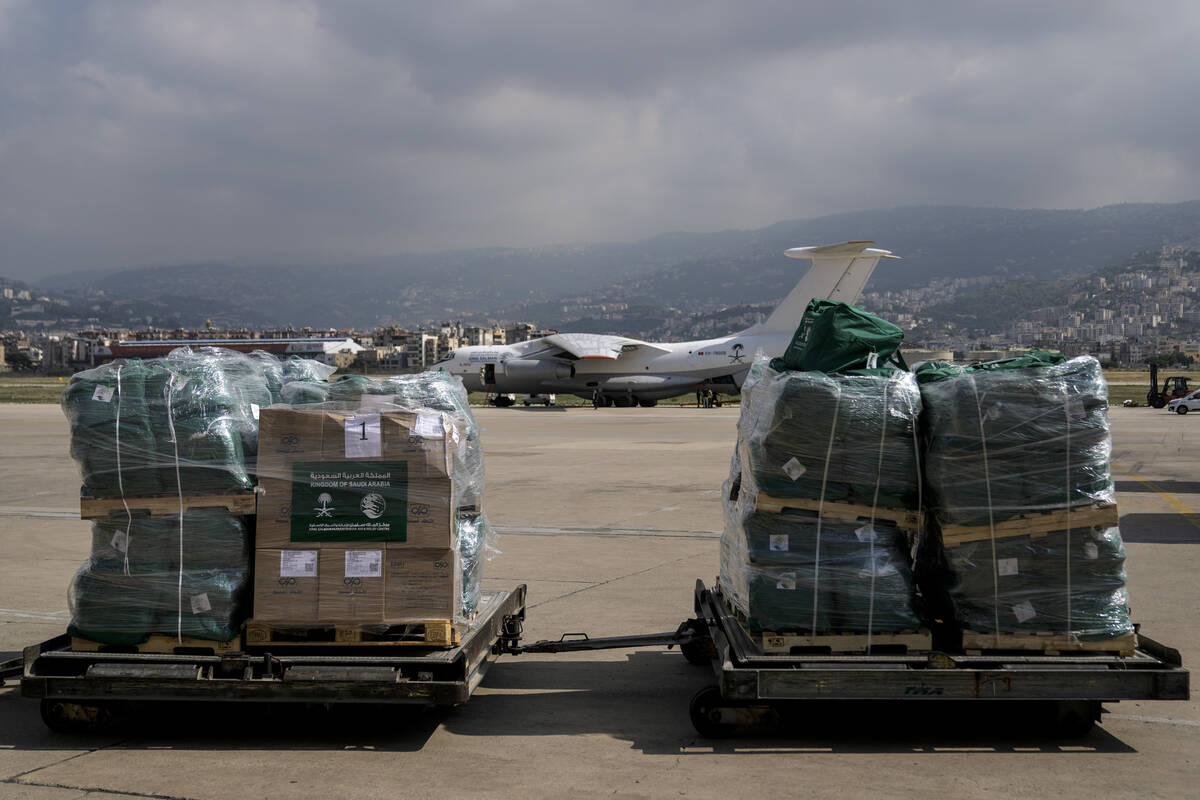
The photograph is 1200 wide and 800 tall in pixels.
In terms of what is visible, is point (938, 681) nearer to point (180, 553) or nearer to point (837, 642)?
point (837, 642)

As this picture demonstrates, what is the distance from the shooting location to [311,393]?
6.17m

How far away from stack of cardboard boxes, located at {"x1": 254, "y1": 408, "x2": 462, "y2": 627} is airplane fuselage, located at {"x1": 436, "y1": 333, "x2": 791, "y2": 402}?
43.6 metres

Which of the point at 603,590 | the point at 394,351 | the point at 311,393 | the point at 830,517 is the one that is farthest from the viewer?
the point at 394,351

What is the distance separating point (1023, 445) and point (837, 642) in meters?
1.47

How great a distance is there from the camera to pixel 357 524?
18.6ft

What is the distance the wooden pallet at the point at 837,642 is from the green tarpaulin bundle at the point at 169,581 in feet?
9.66

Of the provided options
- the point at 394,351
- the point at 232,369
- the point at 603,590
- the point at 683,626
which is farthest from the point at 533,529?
the point at 394,351

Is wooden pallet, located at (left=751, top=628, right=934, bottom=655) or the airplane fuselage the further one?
the airplane fuselage

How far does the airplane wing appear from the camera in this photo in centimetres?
4838

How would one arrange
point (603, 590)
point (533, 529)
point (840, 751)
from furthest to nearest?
point (533, 529), point (603, 590), point (840, 751)

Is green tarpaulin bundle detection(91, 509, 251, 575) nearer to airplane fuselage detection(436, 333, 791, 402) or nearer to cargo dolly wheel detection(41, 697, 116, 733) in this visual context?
cargo dolly wheel detection(41, 697, 116, 733)

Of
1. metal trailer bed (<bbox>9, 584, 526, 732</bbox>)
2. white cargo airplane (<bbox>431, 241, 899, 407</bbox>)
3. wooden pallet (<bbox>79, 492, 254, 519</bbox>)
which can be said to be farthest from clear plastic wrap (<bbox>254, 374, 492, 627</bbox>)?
white cargo airplane (<bbox>431, 241, 899, 407</bbox>)

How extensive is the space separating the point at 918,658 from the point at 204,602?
12.6 feet

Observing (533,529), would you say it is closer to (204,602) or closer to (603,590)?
(603,590)
